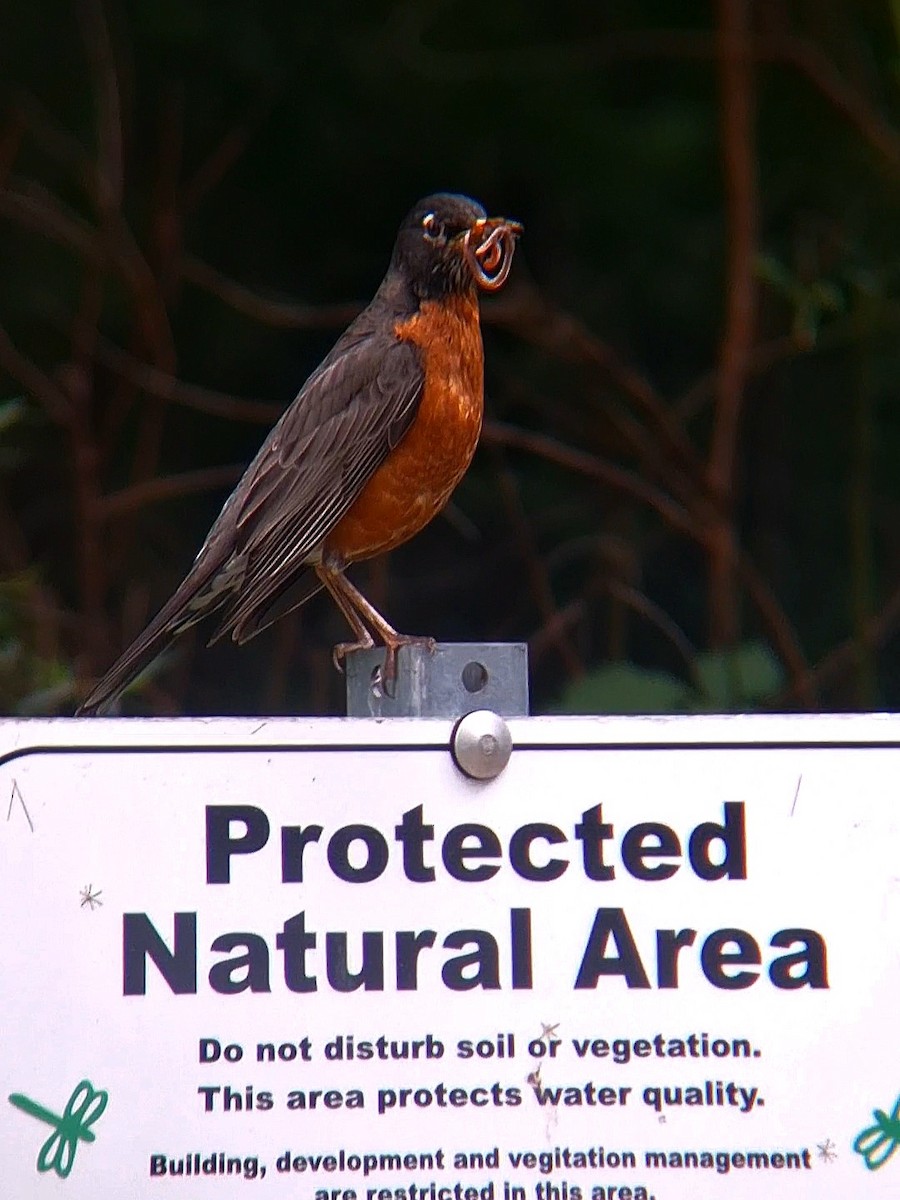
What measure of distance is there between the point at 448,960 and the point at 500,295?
2.78 metres

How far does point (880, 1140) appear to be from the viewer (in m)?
1.44

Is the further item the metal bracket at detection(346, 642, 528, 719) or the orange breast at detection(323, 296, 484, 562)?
the orange breast at detection(323, 296, 484, 562)

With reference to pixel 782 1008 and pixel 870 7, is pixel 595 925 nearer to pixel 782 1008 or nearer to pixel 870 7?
pixel 782 1008

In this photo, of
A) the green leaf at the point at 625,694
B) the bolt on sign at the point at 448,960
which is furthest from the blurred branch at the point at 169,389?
the bolt on sign at the point at 448,960

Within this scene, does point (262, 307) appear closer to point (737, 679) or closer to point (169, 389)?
point (169, 389)

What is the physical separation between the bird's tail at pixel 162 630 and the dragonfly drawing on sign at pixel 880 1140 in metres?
1.11

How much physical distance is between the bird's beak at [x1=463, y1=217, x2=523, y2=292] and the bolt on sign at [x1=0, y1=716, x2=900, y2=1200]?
2.02 ft

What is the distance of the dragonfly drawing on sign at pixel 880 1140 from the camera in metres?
1.44

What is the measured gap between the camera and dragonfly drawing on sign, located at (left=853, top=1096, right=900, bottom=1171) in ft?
4.71

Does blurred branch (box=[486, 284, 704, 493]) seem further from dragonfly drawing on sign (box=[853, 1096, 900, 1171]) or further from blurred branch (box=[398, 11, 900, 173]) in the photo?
dragonfly drawing on sign (box=[853, 1096, 900, 1171])

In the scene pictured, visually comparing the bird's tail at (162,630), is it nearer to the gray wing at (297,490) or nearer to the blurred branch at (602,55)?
the gray wing at (297,490)

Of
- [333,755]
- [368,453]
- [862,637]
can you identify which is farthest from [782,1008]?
[862,637]

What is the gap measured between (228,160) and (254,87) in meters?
0.32

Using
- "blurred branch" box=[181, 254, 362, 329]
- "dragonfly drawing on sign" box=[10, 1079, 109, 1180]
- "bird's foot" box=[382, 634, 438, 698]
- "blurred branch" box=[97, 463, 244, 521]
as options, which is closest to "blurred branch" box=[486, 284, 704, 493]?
"blurred branch" box=[181, 254, 362, 329]
